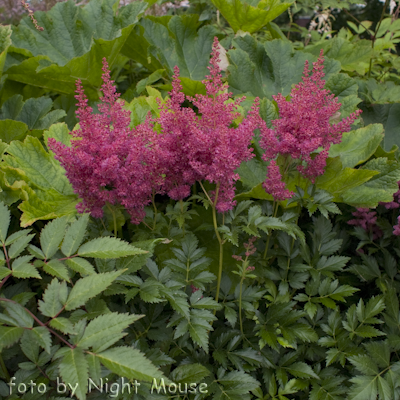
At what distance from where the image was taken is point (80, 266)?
3.13ft

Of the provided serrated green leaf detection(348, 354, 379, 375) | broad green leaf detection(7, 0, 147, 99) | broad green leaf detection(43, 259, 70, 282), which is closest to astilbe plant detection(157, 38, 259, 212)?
broad green leaf detection(43, 259, 70, 282)

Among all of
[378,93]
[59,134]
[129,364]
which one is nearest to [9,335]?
[129,364]

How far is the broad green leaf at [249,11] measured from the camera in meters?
2.10

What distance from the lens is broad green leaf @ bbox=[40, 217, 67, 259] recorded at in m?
0.98

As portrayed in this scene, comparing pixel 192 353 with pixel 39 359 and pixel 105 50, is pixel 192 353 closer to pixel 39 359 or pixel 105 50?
pixel 39 359

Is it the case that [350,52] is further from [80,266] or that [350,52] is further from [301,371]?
[80,266]

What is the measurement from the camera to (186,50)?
2.26 m

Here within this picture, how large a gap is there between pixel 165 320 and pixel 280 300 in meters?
0.41

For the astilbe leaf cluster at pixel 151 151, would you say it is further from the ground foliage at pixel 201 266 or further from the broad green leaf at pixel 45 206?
the broad green leaf at pixel 45 206

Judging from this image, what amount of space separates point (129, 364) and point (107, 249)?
0.30m

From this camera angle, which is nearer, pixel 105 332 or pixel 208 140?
pixel 105 332

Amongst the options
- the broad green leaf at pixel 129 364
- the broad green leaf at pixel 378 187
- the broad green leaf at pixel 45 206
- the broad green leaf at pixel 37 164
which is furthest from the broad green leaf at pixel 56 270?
the broad green leaf at pixel 378 187

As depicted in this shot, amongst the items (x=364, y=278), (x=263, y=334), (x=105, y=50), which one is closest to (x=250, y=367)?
(x=263, y=334)

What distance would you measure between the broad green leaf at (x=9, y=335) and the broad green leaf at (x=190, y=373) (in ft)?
1.60
